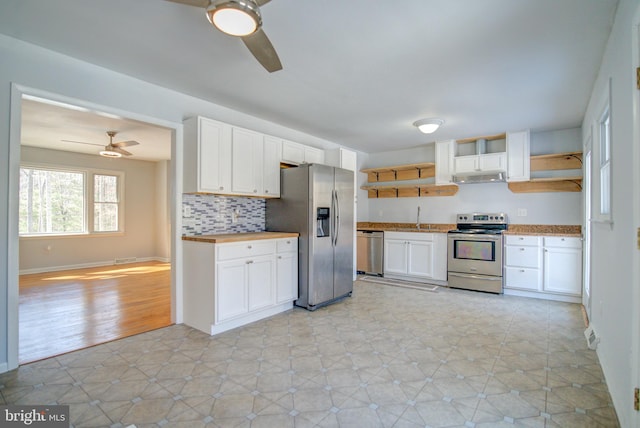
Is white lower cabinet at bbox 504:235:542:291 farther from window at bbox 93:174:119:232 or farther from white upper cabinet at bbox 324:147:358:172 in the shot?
window at bbox 93:174:119:232

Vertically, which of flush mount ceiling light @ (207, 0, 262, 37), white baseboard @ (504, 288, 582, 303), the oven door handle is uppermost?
flush mount ceiling light @ (207, 0, 262, 37)

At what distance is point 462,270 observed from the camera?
504 centimetres

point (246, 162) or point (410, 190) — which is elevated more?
point (246, 162)

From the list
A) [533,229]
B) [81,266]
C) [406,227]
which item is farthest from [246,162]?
[81,266]

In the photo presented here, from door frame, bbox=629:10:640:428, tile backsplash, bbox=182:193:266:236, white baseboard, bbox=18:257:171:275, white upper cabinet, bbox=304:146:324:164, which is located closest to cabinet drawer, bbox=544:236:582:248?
door frame, bbox=629:10:640:428

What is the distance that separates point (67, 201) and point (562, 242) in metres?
9.21

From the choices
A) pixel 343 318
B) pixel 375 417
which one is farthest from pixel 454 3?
pixel 343 318

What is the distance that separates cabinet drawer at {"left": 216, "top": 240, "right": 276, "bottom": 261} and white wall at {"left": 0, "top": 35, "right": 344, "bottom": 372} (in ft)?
2.12

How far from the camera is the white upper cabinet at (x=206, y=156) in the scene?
3.32 m

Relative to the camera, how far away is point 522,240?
4.66 meters

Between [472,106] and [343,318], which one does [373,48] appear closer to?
[472,106]

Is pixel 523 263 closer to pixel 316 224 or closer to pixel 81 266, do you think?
pixel 316 224

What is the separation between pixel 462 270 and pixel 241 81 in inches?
168

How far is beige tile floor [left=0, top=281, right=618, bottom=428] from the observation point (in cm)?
189
